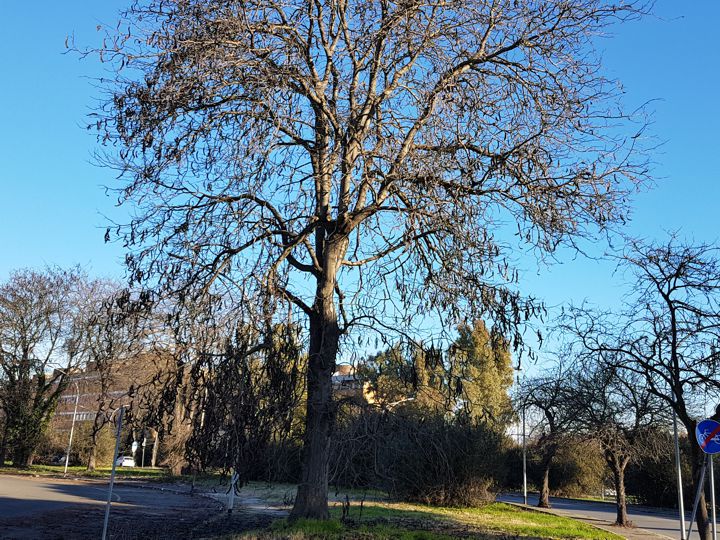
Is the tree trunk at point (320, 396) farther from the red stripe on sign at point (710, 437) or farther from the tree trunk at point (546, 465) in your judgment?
the tree trunk at point (546, 465)

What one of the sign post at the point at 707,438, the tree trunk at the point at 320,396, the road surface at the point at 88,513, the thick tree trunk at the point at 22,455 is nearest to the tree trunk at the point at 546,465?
the road surface at the point at 88,513

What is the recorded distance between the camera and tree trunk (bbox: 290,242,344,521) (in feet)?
36.1

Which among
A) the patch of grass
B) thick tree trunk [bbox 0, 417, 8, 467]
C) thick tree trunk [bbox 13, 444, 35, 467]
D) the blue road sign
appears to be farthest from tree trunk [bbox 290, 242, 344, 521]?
thick tree trunk [bbox 13, 444, 35, 467]

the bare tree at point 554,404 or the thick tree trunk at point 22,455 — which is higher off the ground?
the bare tree at point 554,404

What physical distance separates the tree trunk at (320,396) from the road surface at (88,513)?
11.4 feet

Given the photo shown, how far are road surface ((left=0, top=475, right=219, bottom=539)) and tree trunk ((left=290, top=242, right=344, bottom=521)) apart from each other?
3480 mm

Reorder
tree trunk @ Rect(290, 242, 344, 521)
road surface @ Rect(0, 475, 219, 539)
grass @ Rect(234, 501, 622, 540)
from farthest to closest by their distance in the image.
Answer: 1. road surface @ Rect(0, 475, 219, 539)
2. grass @ Rect(234, 501, 622, 540)
3. tree trunk @ Rect(290, 242, 344, 521)

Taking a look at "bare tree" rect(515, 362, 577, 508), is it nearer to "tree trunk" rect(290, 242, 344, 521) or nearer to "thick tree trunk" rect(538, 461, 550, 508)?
"thick tree trunk" rect(538, 461, 550, 508)

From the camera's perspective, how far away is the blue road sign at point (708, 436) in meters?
12.1

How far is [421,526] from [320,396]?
6235mm

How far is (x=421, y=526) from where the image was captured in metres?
15.4

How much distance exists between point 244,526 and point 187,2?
10.9m

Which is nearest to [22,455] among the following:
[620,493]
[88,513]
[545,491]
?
[88,513]

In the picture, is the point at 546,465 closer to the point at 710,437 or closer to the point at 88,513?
the point at 710,437
